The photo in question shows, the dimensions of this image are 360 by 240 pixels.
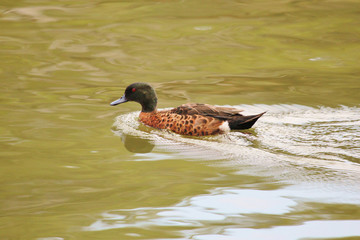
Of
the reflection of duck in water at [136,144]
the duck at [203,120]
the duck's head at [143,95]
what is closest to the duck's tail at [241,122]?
the duck at [203,120]

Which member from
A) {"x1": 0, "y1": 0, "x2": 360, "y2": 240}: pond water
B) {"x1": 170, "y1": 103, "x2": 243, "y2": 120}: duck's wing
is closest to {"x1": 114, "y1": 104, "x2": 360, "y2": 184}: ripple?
{"x1": 0, "y1": 0, "x2": 360, "y2": 240}: pond water

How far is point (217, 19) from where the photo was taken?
1479cm

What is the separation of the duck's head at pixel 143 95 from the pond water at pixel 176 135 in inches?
13.1

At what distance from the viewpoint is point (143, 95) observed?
342 inches

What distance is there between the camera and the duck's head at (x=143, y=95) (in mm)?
8625

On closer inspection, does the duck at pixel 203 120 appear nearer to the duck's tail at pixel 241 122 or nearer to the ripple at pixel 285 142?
the duck's tail at pixel 241 122

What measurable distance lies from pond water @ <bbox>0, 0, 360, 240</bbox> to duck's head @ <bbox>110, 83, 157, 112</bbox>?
33 centimetres

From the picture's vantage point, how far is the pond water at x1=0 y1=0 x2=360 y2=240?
506 centimetres

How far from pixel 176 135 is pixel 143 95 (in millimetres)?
1055

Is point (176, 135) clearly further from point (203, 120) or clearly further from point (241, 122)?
point (241, 122)

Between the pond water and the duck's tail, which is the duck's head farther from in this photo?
the duck's tail

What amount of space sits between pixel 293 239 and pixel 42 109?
536cm

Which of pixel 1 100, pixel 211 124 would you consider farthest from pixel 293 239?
pixel 1 100

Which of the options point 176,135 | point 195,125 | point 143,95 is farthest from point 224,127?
point 143,95
